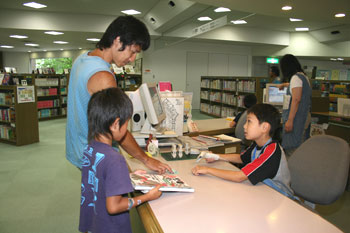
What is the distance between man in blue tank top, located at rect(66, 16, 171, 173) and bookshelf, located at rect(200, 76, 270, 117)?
245 inches

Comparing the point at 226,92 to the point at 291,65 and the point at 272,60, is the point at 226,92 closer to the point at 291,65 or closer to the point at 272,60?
the point at 272,60

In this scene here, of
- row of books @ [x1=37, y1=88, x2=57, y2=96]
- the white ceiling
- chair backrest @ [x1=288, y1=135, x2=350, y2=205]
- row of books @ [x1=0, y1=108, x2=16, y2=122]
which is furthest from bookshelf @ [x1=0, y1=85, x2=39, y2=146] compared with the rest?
chair backrest @ [x1=288, y1=135, x2=350, y2=205]

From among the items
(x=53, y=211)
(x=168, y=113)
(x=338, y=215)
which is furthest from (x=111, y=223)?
(x=338, y=215)

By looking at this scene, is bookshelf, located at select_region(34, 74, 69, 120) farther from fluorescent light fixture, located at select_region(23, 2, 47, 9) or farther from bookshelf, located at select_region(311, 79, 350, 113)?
bookshelf, located at select_region(311, 79, 350, 113)

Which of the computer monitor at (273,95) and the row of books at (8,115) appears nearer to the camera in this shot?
the row of books at (8,115)

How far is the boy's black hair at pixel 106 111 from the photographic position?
1.11 metres

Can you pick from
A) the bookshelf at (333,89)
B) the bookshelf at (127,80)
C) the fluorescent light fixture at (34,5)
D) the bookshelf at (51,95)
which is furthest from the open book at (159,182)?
the bookshelf at (51,95)

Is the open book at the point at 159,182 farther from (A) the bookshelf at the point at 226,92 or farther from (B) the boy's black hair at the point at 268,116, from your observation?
(A) the bookshelf at the point at 226,92

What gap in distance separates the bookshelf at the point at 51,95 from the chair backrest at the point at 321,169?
8.49 m

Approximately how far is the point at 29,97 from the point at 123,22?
5100 millimetres

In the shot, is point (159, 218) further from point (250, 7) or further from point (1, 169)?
point (250, 7)

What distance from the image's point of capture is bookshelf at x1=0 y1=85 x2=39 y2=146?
17.8ft

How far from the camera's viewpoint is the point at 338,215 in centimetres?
280

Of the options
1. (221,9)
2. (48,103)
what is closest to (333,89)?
(221,9)
